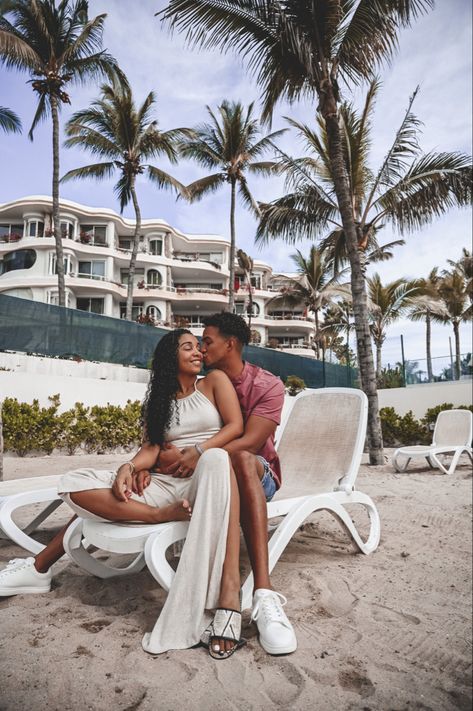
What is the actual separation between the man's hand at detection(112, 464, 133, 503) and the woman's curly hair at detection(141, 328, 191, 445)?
230 millimetres

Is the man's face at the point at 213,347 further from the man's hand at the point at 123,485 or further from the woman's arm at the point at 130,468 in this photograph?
the man's hand at the point at 123,485

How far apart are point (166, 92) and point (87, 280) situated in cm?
259

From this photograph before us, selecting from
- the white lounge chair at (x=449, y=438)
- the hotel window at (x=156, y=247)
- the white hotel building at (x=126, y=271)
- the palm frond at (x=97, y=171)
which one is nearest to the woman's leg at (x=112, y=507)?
the white hotel building at (x=126, y=271)

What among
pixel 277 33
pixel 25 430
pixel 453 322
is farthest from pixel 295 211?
pixel 453 322

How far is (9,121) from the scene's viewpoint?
243 cm

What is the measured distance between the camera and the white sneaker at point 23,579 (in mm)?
1986

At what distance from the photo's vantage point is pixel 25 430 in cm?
327

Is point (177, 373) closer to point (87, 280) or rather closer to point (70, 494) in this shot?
point (70, 494)

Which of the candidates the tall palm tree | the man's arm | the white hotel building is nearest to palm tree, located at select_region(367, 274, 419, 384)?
the white hotel building

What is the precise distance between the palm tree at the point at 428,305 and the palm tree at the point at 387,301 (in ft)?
1.28

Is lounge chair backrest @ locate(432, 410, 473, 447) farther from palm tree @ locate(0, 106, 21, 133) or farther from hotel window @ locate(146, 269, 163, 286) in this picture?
hotel window @ locate(146, 269, 163, 286)

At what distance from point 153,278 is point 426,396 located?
17.0 m

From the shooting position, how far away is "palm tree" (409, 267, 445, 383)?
2052cm

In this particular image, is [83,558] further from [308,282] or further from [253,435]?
[308,282]
